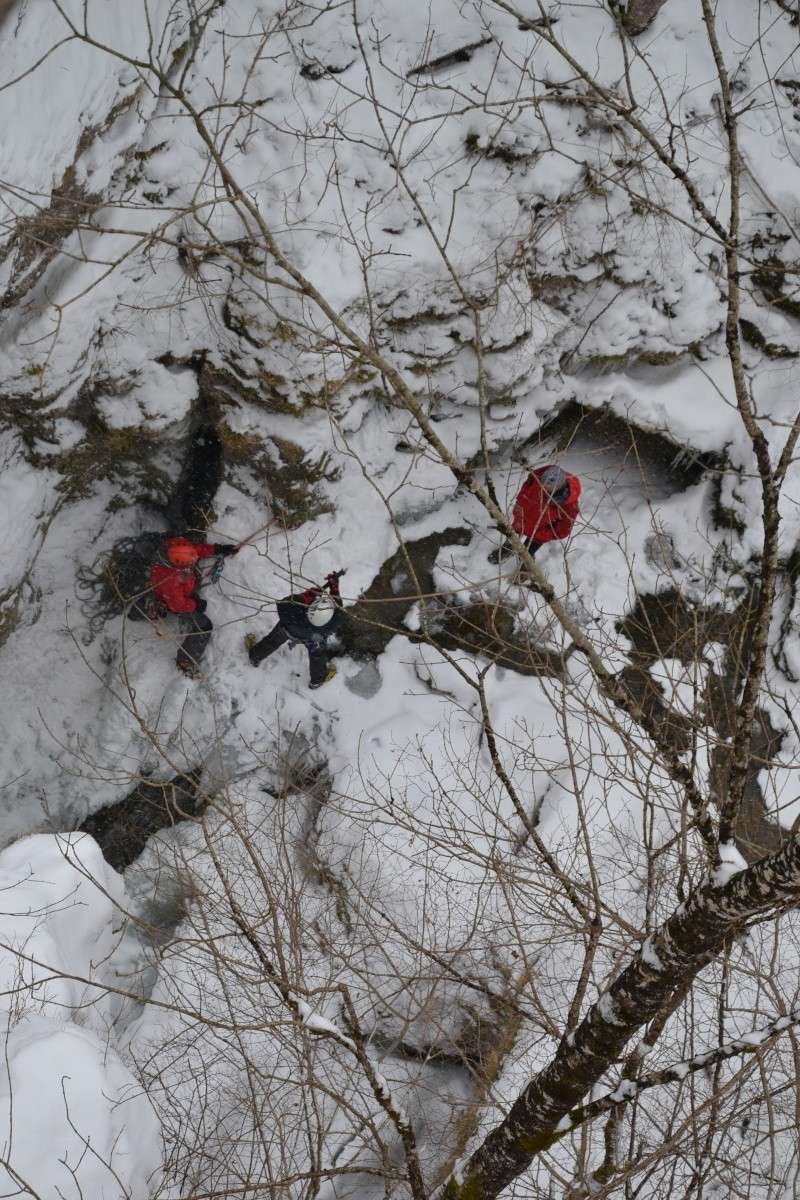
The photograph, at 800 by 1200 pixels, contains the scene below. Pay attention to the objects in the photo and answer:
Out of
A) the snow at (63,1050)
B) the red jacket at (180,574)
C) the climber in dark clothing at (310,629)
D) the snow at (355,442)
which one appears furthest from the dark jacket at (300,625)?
the snow at (63,1050)

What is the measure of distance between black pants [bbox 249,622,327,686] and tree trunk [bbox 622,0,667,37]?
576cm

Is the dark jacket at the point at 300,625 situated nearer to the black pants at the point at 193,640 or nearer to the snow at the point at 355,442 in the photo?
the snow at the point at 355,442

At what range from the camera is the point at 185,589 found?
680 cm

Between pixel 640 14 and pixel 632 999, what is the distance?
294 inches

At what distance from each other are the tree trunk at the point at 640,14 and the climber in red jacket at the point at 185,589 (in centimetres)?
550

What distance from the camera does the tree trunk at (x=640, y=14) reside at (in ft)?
22.3

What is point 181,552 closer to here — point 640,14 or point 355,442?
point 355,442

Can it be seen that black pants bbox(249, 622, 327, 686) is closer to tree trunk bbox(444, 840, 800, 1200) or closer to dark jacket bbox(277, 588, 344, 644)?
dark jacket bbox(277, 588, 344, 644)

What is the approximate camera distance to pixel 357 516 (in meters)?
7.35

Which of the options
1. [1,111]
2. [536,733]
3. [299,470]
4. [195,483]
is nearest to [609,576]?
[536,733]

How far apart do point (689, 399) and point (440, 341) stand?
7.93ft

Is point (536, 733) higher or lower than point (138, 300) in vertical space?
lower

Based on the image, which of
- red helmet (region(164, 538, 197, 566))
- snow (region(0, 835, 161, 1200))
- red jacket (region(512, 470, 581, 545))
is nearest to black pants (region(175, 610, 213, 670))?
red helmet (region(164, 538, 197, 566))

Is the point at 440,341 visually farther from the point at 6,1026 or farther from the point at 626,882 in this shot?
the point at 6,1026
